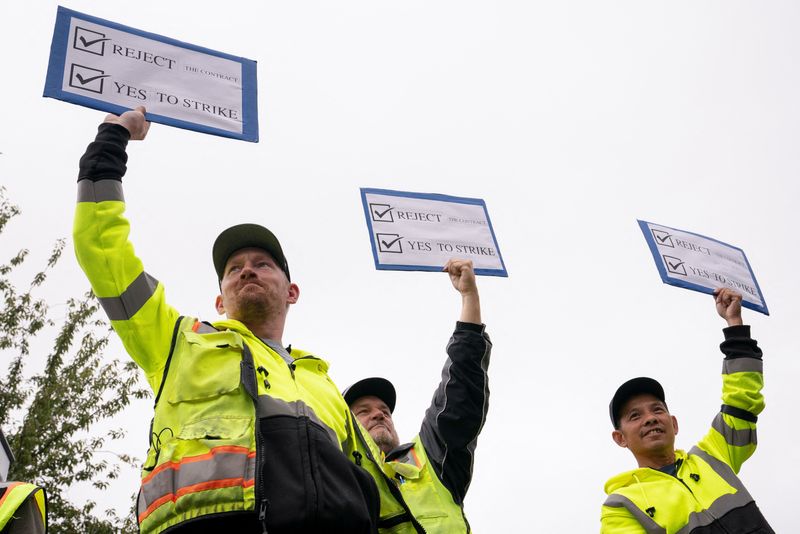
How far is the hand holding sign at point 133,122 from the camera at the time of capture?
3.25 m

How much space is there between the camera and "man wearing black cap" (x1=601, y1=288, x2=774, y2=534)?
3.95 meters

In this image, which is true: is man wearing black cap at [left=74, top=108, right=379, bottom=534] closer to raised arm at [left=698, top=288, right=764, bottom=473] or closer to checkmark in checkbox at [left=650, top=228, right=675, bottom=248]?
raised arm at [left=698, top=288, right=764, bottom=473]

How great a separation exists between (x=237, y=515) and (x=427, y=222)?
3.17 m

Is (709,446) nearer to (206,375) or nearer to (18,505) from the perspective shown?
(206,375)

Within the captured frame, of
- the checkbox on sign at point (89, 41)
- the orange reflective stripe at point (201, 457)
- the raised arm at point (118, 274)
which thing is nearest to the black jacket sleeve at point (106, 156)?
the raised arm at point (118, 274)

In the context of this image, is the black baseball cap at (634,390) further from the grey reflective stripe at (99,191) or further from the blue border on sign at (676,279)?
the grey reflective stripe at (99,191)

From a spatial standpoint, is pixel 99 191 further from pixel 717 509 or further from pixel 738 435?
pixel 738 435

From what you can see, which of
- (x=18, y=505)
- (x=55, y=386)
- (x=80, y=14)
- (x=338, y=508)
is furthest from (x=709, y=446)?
(x=55, y=386)

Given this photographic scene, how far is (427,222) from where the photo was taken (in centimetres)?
501

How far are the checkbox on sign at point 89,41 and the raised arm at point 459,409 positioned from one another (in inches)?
94.5

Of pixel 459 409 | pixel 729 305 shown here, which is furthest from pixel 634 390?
pixel 459 409

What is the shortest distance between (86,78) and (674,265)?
168 inches

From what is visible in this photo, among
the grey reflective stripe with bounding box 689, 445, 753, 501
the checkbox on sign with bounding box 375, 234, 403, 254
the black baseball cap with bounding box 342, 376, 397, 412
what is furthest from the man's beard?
the grey reflective stripe with bounding box 689, 445, 753, 501

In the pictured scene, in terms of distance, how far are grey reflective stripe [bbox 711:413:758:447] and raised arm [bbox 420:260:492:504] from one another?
1897 millimetres
